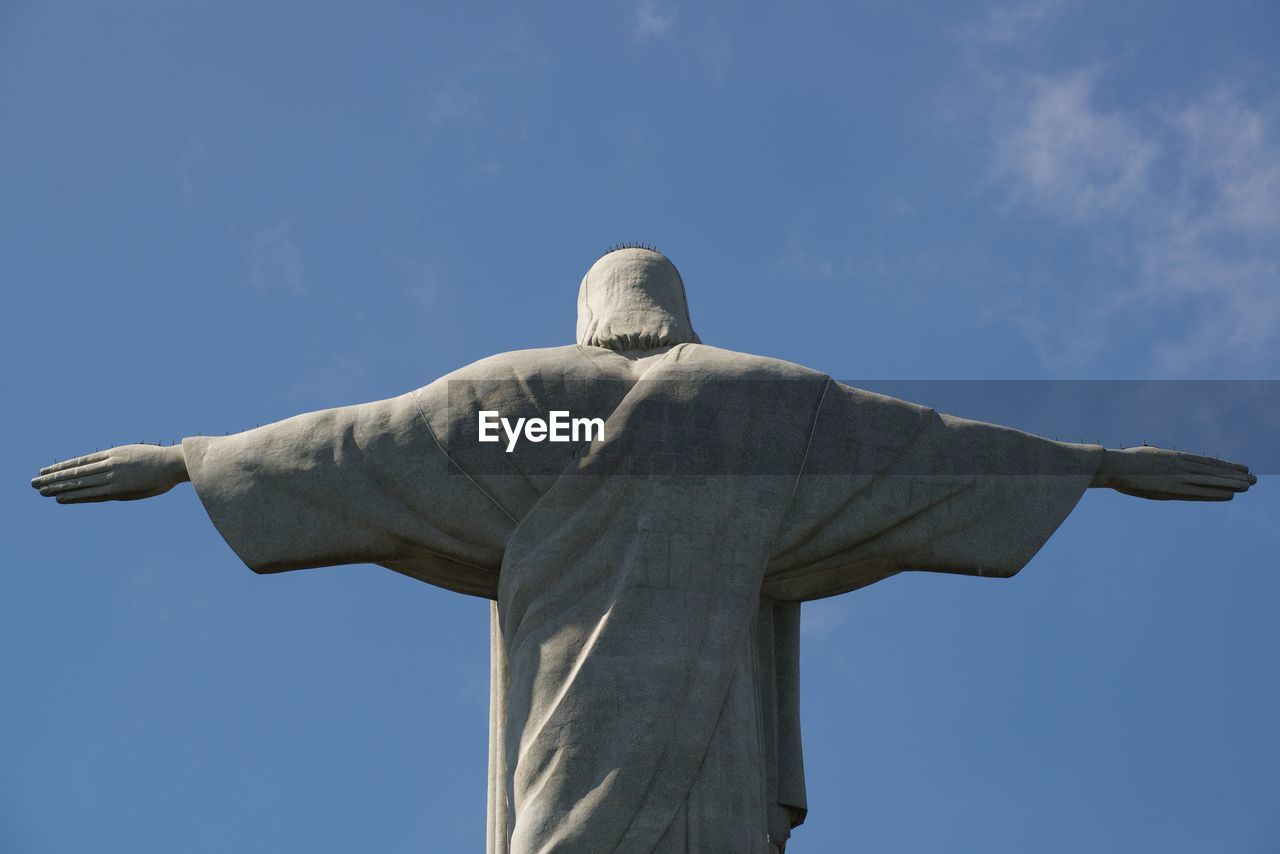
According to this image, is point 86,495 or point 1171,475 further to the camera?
point 1171,475

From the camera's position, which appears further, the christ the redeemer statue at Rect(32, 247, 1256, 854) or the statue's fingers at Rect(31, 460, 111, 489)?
the statue's fingers at Rect(31, 460, 111, 489)

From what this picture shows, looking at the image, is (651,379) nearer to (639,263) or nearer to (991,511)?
(639,263)

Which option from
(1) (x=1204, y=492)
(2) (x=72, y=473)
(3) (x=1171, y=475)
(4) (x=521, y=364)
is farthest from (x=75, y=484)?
(1) (x=1204, y=492)

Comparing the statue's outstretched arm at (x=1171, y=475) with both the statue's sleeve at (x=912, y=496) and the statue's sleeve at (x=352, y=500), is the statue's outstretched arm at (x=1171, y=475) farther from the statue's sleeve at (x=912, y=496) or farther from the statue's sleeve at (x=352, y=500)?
the statue's sleeve at (x=352, y=500)

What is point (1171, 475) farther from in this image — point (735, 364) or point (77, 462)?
point (77, 462)

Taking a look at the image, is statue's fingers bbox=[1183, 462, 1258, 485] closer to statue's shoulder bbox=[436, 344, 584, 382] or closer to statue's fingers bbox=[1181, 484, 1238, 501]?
statue's fingers bbox=[1181, 484, 1238, 501]

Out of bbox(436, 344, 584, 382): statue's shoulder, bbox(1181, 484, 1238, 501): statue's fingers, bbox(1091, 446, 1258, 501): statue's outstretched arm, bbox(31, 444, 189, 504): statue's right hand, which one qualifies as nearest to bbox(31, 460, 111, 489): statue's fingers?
bbox(31, 444, 189, 504): statue's right hand
